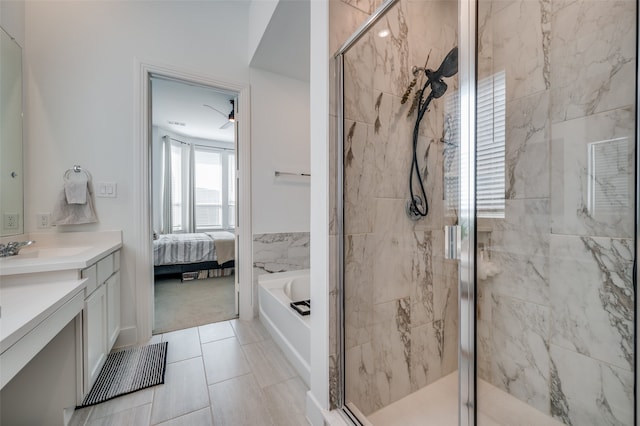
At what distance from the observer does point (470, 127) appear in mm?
1044

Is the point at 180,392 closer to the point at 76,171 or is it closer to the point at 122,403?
the point at 122,403

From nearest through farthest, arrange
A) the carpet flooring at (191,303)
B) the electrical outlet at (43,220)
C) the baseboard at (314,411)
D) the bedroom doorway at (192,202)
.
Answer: the baseboard at (314,411), the electrical outlet at (43,220), the carpet flooring at (191,303), the bedroom doorway at (192,202)

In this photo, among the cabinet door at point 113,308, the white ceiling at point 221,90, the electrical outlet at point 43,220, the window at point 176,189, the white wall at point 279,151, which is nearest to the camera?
the cabinet door at point 113,308

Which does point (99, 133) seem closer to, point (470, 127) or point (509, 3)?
point (470, 127)

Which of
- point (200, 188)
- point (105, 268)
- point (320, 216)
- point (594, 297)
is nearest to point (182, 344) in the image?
point (105, 268)

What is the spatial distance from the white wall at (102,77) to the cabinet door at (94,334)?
1.67 feet

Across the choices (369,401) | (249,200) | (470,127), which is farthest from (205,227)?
(470,127)

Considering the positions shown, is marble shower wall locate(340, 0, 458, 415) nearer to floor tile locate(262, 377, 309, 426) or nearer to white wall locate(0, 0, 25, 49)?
floor tile locate(262, 377, 309, 426)

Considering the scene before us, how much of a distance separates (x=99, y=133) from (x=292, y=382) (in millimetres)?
2376

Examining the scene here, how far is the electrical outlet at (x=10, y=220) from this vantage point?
169 centimetres

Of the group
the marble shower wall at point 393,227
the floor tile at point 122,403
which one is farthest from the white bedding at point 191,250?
the marble shower wall at point 393,227

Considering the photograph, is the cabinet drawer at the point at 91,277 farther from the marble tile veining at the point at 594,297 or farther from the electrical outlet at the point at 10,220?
the marble tile veining at the point at 594,297

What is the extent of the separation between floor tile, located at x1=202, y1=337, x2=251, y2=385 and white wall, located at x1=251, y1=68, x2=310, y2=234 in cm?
104

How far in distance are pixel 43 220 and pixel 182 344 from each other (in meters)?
1.40
